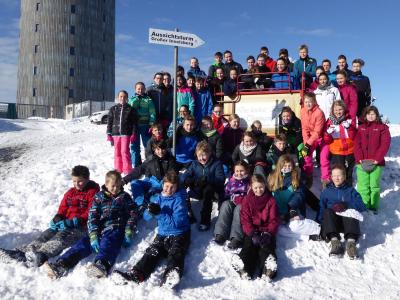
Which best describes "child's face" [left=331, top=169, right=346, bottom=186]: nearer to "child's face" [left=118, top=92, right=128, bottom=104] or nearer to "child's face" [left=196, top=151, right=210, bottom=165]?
"child's face" [left=196, top=151, right=210, bottom=165]

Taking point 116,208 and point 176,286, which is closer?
point 176,286

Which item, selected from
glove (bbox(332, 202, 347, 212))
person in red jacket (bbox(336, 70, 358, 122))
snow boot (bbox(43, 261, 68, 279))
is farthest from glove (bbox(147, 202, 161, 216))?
person in red jacket (bbox(336, 70, 358, 122))

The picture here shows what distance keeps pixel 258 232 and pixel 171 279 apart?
1.50 metres

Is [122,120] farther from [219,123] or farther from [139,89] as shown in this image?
[219,123]

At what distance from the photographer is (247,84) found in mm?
10562

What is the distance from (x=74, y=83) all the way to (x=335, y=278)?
46316 mm

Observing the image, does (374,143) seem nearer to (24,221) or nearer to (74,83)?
(24,221)

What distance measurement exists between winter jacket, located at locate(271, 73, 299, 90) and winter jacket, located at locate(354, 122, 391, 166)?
359cm

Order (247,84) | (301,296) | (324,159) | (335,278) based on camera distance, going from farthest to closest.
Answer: (247,84)
(324,159)
(335,278)
(301,296)

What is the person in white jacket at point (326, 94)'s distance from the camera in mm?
7961

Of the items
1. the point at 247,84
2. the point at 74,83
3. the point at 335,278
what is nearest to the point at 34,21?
the point at 74,83

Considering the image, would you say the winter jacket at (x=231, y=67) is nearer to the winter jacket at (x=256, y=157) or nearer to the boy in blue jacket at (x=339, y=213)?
the winter jacket at (x=256, y=157)

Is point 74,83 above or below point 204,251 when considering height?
above

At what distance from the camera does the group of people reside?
16.4ft
